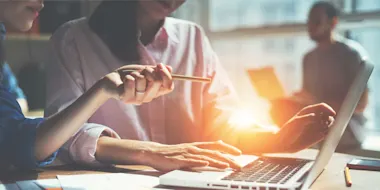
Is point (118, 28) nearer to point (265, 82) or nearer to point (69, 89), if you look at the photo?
point (69, 89)

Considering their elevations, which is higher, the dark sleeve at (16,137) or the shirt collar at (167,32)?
Result: the shirt collar at (167,32)

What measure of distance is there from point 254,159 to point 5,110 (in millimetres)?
454

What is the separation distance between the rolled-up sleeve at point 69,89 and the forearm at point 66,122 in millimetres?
58

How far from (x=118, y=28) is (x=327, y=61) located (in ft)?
3.83

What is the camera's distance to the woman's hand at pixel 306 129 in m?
0.98

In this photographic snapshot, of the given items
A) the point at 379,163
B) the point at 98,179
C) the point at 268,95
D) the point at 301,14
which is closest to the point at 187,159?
the point at 98,179

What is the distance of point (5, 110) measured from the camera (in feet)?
2.90

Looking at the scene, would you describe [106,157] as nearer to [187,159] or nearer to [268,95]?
[187,159]

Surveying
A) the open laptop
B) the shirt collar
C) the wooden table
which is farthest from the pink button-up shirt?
the open laptop

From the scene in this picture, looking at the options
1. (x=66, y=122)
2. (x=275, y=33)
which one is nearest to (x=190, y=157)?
(x=66, y=122)

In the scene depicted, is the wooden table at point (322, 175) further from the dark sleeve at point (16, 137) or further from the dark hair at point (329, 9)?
the dark hair at point (329, 9)

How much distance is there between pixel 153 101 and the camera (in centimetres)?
112

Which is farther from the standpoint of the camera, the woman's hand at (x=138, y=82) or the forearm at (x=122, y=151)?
the forearm at (x=122, y=151)

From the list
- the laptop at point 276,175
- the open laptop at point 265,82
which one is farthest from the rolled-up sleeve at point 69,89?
the open laptop at point 265,82
